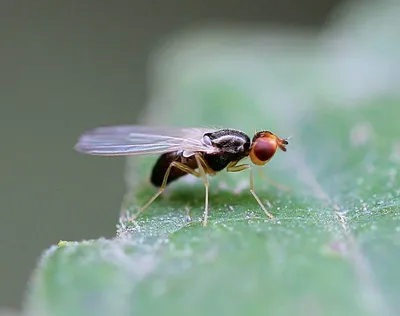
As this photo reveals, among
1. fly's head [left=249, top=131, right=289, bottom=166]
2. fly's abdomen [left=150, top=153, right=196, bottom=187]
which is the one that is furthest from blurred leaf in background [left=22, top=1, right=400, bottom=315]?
fly's head [left=249, top=131, right=289, bottom=166]

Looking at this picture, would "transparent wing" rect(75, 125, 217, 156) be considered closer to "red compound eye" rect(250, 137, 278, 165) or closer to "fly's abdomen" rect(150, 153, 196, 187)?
"fly's abdomen" rect(150, 153, 196, 187)

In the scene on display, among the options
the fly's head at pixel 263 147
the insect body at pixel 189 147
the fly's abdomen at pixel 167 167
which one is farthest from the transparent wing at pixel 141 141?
the fly's head at pixel 263 147

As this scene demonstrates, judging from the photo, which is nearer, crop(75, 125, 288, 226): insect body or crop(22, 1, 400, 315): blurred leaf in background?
crop(22, 1, 400, 315): blurred leaf in background

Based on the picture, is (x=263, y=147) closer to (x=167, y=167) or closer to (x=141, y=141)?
(x=167, y=167)

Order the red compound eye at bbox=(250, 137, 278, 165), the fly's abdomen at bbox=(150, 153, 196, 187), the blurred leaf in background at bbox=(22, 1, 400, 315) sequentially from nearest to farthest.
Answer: the blurred leaf in background at bbox=(22, 1, 400, 315), the red compound eye at bbox=(250, 137, 278, 165), the fly's abdomen at bbox=(150, 153, 196, 187)

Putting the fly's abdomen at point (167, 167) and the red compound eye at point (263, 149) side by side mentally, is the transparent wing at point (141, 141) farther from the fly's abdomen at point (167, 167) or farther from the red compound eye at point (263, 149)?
the red compound eye at point (263, 149)

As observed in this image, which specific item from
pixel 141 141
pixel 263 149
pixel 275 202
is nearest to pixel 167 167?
pixel 141 141
